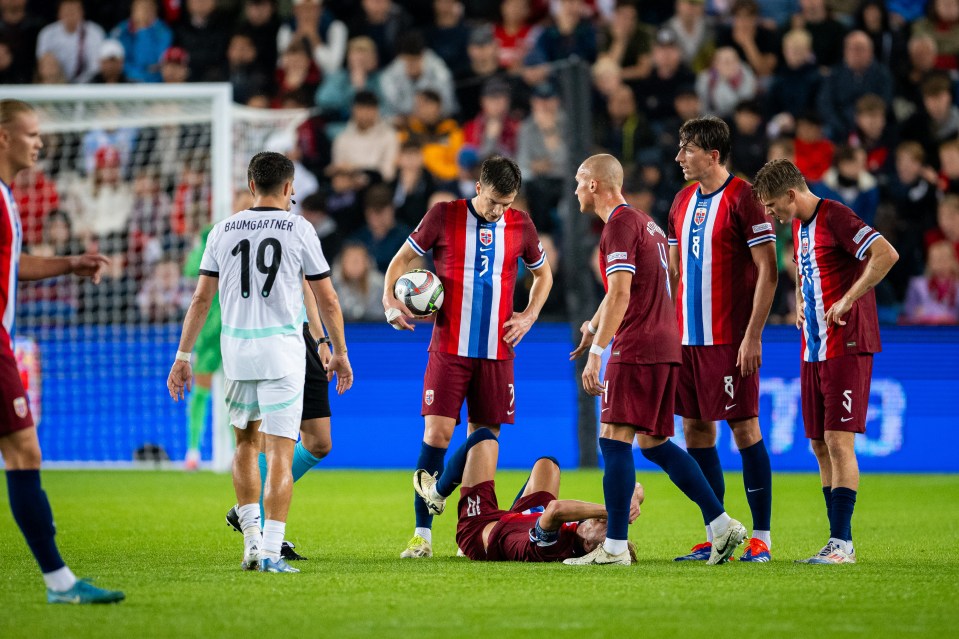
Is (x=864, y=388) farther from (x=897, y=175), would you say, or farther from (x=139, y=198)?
(x=139, y=198)

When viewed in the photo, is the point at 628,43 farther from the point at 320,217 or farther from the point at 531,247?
the point at 531,247

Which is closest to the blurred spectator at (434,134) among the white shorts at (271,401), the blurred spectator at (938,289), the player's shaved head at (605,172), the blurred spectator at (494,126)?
the blurred spectator at (494,126)

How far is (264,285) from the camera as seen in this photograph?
257 inches

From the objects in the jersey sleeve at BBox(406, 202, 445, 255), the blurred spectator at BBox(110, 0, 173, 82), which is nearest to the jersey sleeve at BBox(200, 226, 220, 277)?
the jersey sleeve at BBox(406, 202, 445, 255)

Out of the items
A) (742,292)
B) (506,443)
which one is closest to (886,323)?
(506,443)

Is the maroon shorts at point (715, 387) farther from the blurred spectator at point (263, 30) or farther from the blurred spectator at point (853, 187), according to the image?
the blurred spectator at point (263, 30)

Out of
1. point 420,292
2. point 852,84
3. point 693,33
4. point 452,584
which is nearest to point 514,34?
point 693,33

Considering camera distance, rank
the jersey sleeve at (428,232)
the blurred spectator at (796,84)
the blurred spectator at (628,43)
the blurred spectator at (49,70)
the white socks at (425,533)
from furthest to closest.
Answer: the blurred spectator at (49,70) < the blurred spectator at (628,43) < the blurred spectator at (796,84) < the jersey sleeve at (428,232) < the white socks at (425,533)

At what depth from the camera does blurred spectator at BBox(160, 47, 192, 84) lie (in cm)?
1842

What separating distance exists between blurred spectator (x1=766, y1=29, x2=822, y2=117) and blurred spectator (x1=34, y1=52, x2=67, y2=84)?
9963 millimetres

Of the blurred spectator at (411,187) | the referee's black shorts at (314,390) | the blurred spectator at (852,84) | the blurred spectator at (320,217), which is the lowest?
the referee's black shorts at (314,390)

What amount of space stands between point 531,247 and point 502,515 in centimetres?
180

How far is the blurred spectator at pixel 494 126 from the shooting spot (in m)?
16.7

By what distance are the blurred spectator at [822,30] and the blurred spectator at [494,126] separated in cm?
387
